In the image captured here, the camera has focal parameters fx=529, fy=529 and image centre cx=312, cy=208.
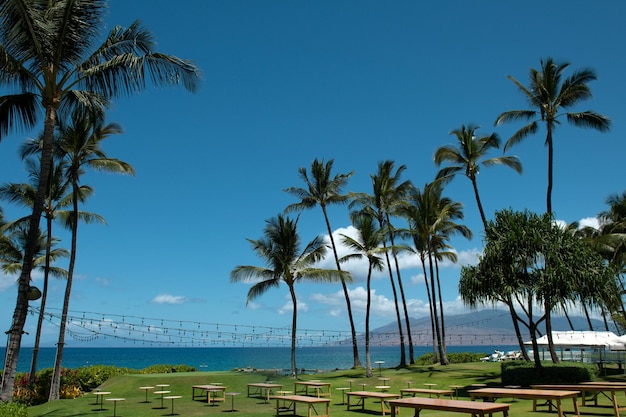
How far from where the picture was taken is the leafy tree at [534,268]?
20266 mm

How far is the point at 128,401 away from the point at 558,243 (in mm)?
17523

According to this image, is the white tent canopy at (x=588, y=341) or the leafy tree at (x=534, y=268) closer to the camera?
the leafy tree at (x=534, y=268)

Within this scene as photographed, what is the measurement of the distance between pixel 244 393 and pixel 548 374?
1235 centimetres

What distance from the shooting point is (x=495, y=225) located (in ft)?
73.5

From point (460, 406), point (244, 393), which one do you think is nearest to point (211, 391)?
point (244, 393)

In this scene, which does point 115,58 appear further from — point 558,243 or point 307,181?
point 307,181

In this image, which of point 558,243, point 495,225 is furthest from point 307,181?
point 558,243

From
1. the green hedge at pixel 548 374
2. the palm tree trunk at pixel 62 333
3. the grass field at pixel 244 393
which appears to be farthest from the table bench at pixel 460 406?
the palm tree trunk at pixel 62 333

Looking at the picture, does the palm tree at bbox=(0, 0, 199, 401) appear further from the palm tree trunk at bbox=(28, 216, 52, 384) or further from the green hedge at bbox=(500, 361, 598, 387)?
the green hedge at bbox=(500, 361, 598, 387)

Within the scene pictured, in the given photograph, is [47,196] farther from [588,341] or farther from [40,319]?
[588,341]

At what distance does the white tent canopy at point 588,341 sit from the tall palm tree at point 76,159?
77.1ft

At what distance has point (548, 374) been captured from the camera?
A: 20516 millimetres

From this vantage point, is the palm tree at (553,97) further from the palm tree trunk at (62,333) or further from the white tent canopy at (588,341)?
the palm tree trunk at (62,333)

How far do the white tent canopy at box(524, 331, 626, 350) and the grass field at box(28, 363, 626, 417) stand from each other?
376cm
